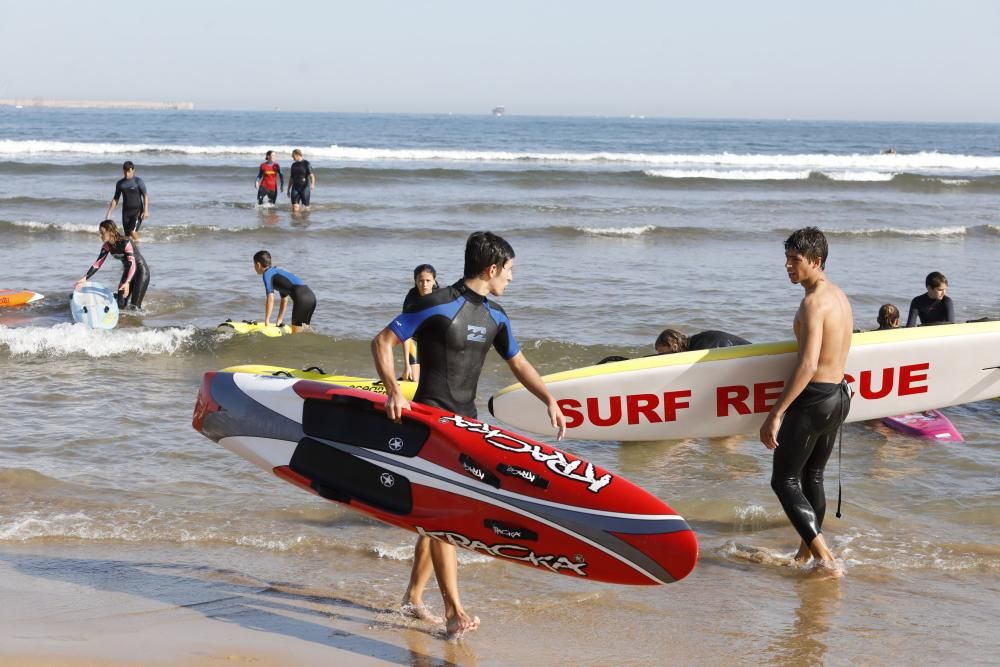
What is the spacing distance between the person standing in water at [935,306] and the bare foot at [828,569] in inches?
158

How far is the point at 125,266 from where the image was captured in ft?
40.7

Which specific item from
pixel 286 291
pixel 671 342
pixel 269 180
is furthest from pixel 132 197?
pixel 671 342

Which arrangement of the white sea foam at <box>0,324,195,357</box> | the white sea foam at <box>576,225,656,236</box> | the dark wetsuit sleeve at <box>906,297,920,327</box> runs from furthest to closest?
the white sea foam at <box>576,225,656,236</box>
the white sea foam at <box>0,324,195,357</box>
the dark wetsuit sleeve at <box>906,297,920,327</box>

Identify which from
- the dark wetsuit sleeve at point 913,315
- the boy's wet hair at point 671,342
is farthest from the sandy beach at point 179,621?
the dark wetsuit sleeve at point 913,315

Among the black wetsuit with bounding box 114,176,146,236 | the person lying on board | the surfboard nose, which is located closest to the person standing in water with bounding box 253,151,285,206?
the black wetsuit with bounding box 114,176,146,236

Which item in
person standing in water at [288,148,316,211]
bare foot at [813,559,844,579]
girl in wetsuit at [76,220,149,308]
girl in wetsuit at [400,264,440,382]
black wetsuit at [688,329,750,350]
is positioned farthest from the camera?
person standing in water at [288,148,316,211]

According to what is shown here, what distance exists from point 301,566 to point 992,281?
13.4 metres

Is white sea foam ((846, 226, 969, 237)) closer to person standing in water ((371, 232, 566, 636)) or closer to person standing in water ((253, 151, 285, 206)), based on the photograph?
person standing in water ((253, 151, 285, 206))

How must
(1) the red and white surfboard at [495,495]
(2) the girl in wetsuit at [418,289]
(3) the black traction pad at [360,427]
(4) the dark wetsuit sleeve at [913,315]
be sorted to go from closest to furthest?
(1) the red and white surfboard at [495,495] < (3) the black traction pad at [360,427] < (2) the girl in wetsuit at [418,289] < (4) the dark wetsuit sleeve at [913,315]

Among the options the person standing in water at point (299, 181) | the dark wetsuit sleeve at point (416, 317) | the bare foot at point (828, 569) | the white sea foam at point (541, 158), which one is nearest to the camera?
the dark wetsuit sleeve at point (416, 317)

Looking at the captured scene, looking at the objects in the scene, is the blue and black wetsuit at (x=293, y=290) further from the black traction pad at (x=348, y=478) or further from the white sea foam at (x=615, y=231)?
the white sea foam at (x=615, y=231)

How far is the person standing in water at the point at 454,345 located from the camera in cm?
428

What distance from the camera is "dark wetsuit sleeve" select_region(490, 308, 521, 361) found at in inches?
Result: 176

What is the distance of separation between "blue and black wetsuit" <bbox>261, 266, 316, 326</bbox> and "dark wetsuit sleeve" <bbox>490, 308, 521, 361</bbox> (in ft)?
21.0
